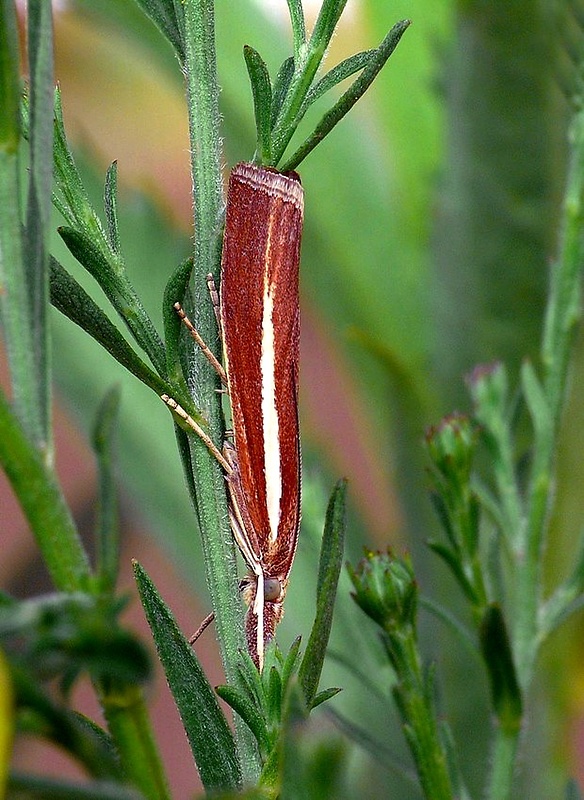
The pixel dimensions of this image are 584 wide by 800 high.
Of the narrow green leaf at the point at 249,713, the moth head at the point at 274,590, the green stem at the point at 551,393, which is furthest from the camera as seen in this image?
the green stem at the point at 551,393

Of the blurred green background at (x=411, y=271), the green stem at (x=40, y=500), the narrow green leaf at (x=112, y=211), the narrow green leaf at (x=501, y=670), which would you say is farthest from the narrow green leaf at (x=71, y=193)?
the blurred green background at (x=411, y=271)

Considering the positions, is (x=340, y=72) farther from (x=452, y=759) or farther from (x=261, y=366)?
(x=452, y=759)

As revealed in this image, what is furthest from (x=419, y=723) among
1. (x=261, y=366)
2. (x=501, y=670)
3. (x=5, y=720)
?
(x=5, y=720)

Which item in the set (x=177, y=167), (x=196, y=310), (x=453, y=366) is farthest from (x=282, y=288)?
(x=177, y=167)

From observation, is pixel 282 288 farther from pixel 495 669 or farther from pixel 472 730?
pixel 472 730

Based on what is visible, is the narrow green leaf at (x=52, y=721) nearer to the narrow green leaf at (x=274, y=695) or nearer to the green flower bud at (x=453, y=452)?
the narrow green leaf at (x=274, y=695)
